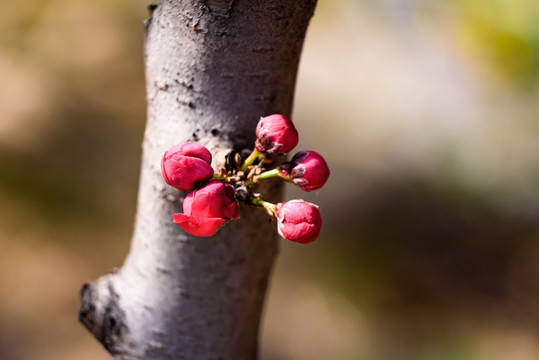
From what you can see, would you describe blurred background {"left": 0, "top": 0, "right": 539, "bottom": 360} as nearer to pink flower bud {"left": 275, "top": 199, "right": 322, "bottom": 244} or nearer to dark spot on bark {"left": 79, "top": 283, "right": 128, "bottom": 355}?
dark spot on bark {"left": 79, "top": 283, "right": 128, "bottom": 355}

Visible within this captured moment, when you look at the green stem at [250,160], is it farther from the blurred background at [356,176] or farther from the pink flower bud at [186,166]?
the blurred background at [356,176]

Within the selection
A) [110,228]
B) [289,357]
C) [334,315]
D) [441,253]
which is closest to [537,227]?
[441,253]

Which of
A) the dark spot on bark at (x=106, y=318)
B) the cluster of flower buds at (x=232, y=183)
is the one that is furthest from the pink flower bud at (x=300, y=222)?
the dark spot on bark at (x=106, y=318)

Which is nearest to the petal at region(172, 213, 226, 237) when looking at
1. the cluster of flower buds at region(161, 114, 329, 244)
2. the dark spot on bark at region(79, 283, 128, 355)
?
the cluster of flower buds at region(161, 114, 329, 244)

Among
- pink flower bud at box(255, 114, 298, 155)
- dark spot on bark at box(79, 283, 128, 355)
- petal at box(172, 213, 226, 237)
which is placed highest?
pink flower bud at box(255, 114, 298, 155)

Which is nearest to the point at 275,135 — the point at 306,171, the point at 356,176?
the point at 306,171

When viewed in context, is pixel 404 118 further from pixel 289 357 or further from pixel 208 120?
pixel 208 120
